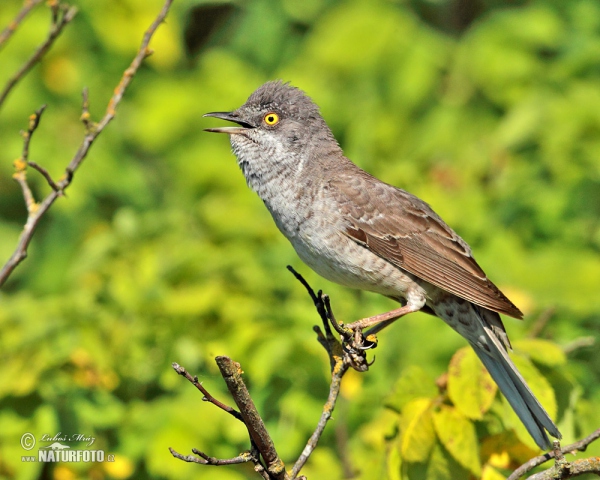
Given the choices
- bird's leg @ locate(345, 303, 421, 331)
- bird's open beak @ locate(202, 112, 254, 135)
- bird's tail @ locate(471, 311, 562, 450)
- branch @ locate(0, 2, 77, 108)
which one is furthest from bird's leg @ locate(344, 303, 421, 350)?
branch @ locate(0, 2, 77, 108)

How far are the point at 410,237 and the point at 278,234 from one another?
136 cm

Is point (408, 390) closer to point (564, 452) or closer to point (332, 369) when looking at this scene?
point (332, 369)

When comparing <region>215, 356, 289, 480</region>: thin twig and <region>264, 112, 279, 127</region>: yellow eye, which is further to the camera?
<region>264, 112, 279, 127</region>: yellow eye

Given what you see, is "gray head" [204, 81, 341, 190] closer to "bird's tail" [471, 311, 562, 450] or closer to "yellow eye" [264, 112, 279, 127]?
"yellow eye" [264, 112, 279, 127]

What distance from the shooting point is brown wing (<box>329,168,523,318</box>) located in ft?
13.0

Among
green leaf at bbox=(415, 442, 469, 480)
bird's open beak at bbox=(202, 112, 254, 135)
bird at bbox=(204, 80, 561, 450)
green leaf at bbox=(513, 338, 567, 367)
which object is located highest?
bird's open beak at bbox=(202, 112, 254, 135)

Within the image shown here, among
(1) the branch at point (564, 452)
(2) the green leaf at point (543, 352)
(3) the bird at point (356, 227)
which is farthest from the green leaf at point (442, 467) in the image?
(3) the bird at point (356, 227)

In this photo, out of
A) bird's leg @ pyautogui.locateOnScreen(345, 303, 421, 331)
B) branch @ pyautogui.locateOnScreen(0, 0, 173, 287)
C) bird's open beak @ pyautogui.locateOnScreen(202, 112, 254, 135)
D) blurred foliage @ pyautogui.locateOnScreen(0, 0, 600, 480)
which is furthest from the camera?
bird's open beak @ pyautogui.locateOnScreen(202, 112, 254, 135)

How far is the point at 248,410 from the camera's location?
2.46 metres

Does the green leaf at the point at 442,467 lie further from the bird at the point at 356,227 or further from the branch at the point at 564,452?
the bird at the point at 356,227

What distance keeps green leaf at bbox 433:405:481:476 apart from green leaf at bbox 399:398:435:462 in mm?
34

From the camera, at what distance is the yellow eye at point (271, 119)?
14.0ft

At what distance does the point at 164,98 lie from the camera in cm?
705

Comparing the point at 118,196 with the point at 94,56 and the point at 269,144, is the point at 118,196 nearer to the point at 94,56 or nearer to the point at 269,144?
the point at 94,56
